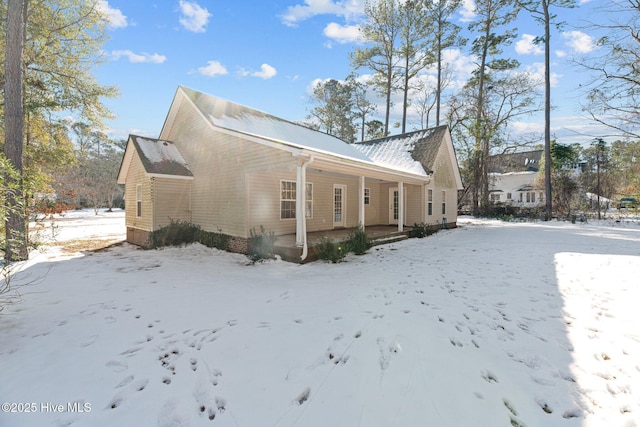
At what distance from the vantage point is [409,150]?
15.7 meters

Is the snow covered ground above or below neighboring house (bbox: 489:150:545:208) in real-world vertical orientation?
below

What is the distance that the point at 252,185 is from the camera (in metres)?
8.84

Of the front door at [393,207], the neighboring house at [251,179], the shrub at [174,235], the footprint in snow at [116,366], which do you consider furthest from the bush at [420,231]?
the footprint in snow at [116,366]

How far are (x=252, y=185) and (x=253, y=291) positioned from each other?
447 centimetres

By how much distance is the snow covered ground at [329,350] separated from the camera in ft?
7.33

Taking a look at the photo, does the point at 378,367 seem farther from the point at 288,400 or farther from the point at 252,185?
the point at 252,185

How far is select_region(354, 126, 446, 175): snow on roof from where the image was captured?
14.2 m

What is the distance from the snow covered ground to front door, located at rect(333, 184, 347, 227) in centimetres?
642

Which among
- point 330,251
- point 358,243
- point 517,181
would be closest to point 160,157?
point 330,251

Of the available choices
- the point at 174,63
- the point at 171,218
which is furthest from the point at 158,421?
the point at 174,63

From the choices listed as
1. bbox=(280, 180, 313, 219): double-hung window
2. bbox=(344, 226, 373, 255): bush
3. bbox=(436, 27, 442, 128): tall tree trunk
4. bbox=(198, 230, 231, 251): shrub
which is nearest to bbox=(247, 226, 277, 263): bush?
bbox=(198, 230, 231, 251): shrub

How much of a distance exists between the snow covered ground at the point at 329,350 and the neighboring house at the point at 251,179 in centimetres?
337

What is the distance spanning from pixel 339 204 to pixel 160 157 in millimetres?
7738

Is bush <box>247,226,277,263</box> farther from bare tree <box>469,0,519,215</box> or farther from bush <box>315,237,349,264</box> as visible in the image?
bare tree <box>469,0,519,215</box>
